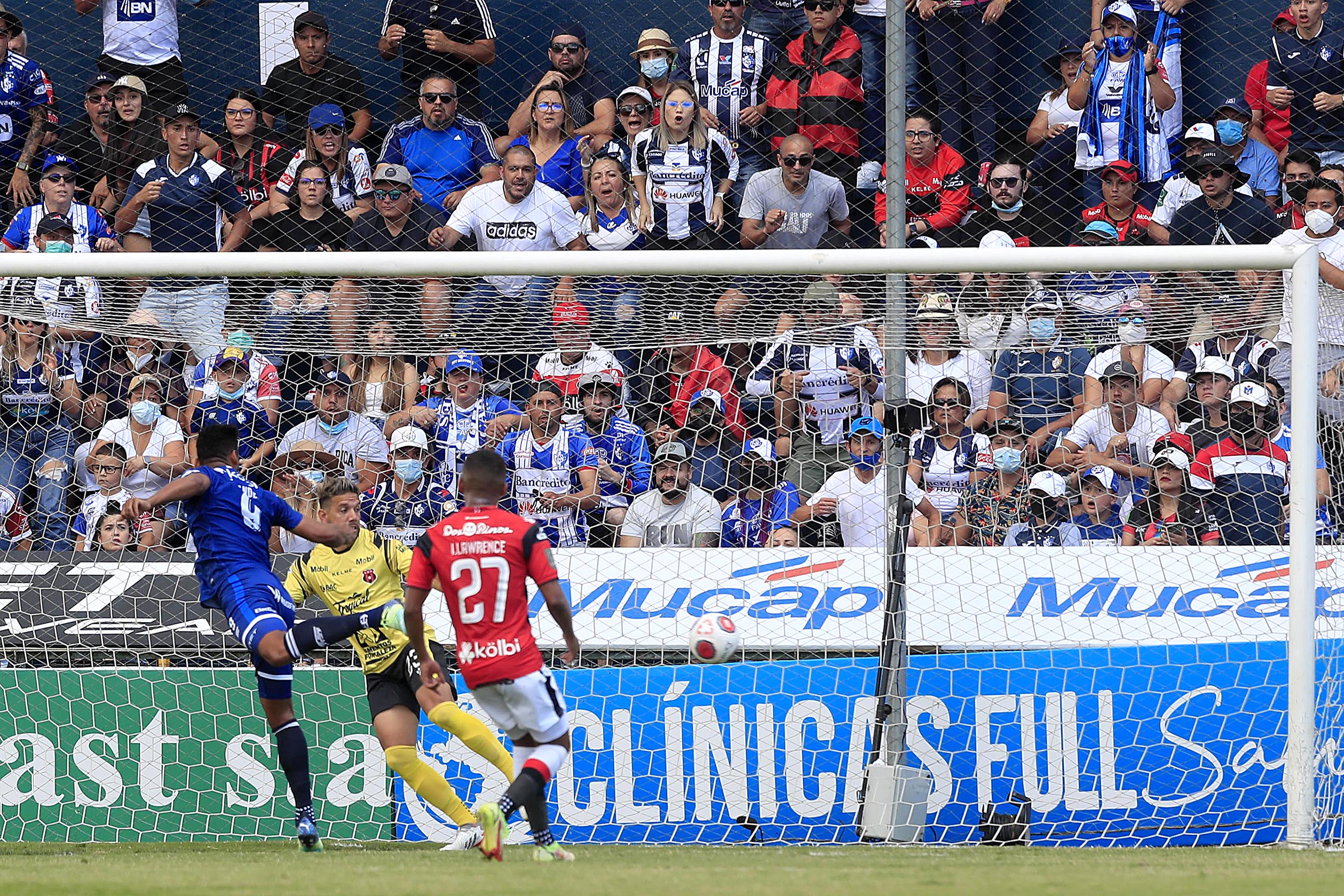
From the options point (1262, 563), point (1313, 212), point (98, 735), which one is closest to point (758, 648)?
point (1262, 563)

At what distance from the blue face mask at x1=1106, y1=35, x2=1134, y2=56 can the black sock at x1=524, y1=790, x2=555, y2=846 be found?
23.6 feet

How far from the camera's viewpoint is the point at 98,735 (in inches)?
334

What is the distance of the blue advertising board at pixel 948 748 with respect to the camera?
26.3ft

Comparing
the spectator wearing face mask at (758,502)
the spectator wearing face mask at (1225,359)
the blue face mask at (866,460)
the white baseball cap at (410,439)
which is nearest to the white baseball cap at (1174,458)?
the spectator wearing face mask at (1225,359)

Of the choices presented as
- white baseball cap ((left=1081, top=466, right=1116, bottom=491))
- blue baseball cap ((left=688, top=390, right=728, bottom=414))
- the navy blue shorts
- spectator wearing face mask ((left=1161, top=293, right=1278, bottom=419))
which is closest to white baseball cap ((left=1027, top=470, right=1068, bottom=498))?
white baseball cap ((left=1081, top=466, right=1116, bottom=491))

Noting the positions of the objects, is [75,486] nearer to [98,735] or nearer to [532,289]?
[98,735]

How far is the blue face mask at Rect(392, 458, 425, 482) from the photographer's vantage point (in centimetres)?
905

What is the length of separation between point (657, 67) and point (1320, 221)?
15.3 feet

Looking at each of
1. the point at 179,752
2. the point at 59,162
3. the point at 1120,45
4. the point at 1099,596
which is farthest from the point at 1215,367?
the point at 59,162

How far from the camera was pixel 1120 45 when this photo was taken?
10.9 m

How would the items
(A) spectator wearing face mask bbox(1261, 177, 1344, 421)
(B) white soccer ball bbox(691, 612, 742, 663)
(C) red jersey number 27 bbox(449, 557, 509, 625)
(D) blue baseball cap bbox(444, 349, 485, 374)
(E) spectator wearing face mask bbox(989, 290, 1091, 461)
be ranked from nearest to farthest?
1. (C) red jersey number 27 bbox(449, 557, 509, 625)
2. (B) white soccer ball bbox(691, 612, 742, 663)
3. (A) spectator wearing face mask bbox(1261, 177, 1344, 421)
4. (E) spectator wearing face mask bbox(989, 290, 1091, 461)
5. (D) blue baseball cap bbox(444, 349, 485, 374)

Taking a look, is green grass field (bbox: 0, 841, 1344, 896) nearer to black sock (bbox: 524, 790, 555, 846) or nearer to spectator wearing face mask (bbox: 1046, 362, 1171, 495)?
black sock (bbox: 524, 790, 555, 846)

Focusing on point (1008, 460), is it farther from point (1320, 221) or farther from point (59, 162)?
point (59, 162)

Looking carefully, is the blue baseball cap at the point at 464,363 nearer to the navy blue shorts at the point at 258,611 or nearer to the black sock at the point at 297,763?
the navy blue shorts at the point at 258,611
